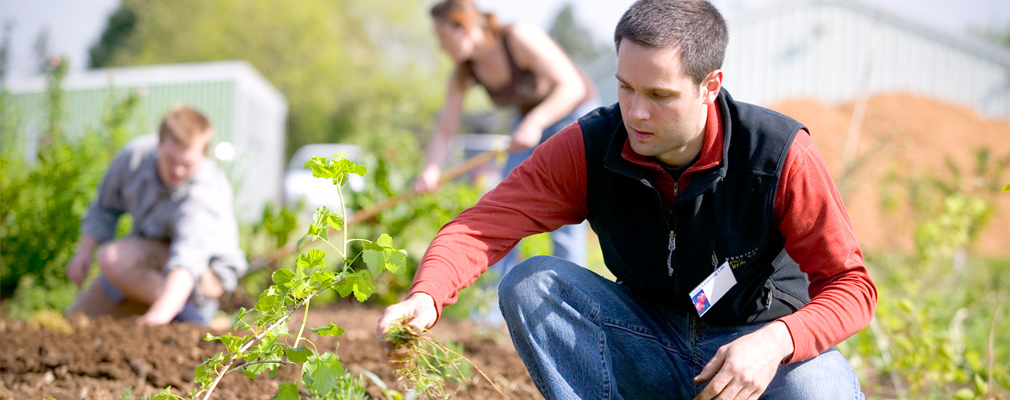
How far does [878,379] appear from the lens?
3.67 meters

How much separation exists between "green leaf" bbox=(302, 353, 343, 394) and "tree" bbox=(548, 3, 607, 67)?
65885 mm

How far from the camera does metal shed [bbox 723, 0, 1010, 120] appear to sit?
15.2 metres

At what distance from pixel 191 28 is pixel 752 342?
35.7m

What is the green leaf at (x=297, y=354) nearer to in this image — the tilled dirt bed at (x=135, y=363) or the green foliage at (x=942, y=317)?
the tilled dirt bed at (x=135, y=363)

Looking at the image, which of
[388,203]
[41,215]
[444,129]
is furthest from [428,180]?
[41,215]

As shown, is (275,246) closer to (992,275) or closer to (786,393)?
(786,393)

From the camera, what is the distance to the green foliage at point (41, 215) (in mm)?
4246

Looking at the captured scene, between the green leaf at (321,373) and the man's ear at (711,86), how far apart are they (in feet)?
3.20

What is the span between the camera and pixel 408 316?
4.73ft

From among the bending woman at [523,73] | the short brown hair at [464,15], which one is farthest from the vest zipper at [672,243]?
the short brown hair at [464,15]

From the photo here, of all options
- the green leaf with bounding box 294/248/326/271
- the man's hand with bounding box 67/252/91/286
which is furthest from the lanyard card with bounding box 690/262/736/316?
the man's hand with bounding box 67/252/91/286

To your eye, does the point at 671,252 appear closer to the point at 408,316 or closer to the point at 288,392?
the point at 408,316

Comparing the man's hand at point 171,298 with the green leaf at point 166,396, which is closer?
the green leaf at point 166,396

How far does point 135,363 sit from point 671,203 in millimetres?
1798
